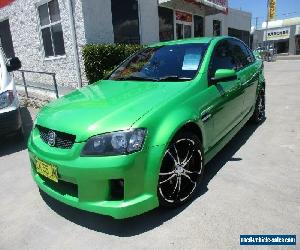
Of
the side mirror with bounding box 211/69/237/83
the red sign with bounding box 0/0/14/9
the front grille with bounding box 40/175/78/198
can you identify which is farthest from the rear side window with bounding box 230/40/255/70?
the red sign with bounding box 0/0/14/9

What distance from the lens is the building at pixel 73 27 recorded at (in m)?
10.2

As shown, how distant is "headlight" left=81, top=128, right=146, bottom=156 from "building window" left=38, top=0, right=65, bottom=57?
9.32 metres

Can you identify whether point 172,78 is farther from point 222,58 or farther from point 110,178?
point 110,178

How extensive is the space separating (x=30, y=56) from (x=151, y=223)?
11.8 meters

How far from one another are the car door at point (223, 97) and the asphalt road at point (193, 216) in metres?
0.55

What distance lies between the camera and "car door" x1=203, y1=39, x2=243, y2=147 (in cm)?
368

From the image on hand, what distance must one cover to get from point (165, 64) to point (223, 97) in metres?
0.85

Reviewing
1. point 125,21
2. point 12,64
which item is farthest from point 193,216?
point 125,21

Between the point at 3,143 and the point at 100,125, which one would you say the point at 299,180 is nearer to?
the point at 100,125

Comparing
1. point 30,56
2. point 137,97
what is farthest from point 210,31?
point 137,97

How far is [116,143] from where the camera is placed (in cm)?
267

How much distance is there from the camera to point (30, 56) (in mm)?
13000

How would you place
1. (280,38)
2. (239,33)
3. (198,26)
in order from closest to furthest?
1. (198,26)
2. (239,33)
3. (280,38)

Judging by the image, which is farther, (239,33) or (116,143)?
(239,33)
